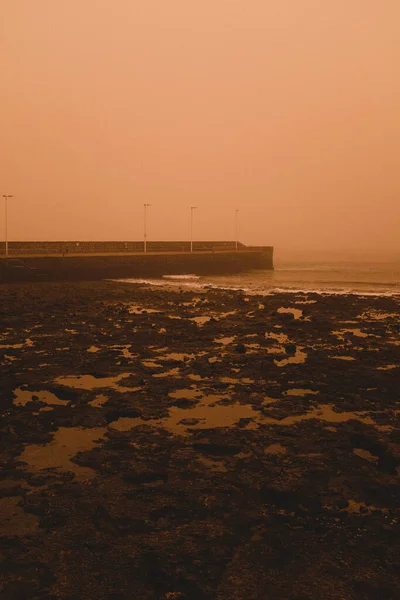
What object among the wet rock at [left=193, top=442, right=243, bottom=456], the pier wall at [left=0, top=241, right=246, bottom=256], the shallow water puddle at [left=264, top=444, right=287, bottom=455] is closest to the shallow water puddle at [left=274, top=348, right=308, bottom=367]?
the shallow water puddle at [left=264, top=444, right=287, bottom=455]

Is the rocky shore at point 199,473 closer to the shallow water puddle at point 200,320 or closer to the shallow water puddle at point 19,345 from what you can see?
the shallow water puddle at point 19,345

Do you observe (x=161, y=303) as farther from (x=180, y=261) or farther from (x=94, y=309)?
(x=180, y=261)

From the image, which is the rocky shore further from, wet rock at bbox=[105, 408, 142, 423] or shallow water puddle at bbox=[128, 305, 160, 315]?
shallow water puddle at bbox=[128, 305, 160, 315]

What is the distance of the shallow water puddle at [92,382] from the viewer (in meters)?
11.1

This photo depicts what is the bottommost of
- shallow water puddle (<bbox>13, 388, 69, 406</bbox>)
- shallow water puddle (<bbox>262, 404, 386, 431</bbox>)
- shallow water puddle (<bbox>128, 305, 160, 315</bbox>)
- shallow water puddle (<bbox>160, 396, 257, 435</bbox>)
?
shallow water puddle (<bbox>262, 404, 386, 431</bbox>)

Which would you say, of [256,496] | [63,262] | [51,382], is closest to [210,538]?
[256,496]

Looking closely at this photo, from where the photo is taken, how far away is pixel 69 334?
1811 cm

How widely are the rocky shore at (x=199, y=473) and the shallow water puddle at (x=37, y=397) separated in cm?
6

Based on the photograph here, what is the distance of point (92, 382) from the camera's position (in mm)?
11594

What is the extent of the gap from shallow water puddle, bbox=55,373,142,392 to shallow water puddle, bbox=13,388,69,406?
0.77 meters

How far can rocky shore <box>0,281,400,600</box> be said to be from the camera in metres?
4.70

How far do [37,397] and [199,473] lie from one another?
4.54 metres

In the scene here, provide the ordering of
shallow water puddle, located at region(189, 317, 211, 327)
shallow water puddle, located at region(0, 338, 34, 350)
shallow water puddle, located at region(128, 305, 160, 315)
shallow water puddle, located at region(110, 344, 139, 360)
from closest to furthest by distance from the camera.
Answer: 1. shallow water puddle, located at region(110, 344, 139, 360)
2. shallow water puddle, located at region(0, 338, 34, 350)
3. shallow water puddle, located at region(189, 317, 211, 327)
4. shallow water puddle, located at region(128, 305, 160, 315)

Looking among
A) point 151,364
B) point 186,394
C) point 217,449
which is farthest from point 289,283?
point 217,449
